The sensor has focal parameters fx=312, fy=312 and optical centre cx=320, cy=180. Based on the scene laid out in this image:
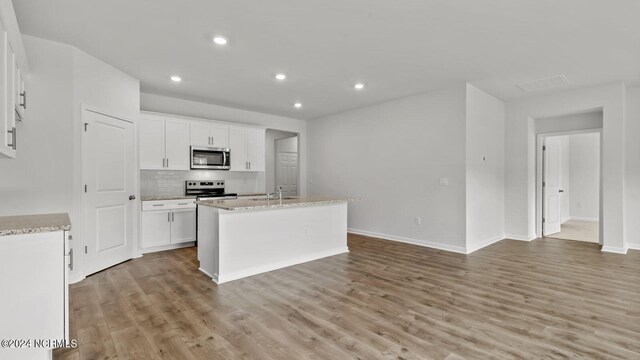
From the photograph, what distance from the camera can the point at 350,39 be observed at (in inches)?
128

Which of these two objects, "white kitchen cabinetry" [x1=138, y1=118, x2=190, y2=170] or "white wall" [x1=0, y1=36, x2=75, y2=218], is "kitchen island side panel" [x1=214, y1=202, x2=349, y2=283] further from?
"white kitchen cabinetry" [x1=138, y1=118, x2=190, y2=170]

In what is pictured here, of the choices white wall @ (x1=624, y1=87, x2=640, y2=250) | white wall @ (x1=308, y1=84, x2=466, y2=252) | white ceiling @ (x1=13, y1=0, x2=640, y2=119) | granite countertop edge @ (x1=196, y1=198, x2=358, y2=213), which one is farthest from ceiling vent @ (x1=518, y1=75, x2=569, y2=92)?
granite countertop edge @ (x1=196, y1=198, x2=358, y2=213)

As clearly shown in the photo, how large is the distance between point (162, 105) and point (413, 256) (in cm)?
485

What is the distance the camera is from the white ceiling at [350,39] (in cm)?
267

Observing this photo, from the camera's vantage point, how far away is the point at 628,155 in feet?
15.9

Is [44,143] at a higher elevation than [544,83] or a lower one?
lower

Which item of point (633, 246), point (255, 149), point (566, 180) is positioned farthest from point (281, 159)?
point (566, 180)

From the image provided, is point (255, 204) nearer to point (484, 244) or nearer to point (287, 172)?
point (484, 244)

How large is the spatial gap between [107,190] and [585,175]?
34.4ft

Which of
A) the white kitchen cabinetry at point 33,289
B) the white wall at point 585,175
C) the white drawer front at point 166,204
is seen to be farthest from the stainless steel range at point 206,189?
the white wall at point 585,175

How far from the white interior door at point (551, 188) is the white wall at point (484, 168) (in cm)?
92

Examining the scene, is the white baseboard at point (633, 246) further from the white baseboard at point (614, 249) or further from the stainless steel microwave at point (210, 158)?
the stainless steel microwave at point (210, 158)

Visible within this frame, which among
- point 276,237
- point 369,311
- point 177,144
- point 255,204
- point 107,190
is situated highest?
point 177,144

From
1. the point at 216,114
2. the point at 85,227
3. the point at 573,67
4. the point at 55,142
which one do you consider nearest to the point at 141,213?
the point at 85,227
